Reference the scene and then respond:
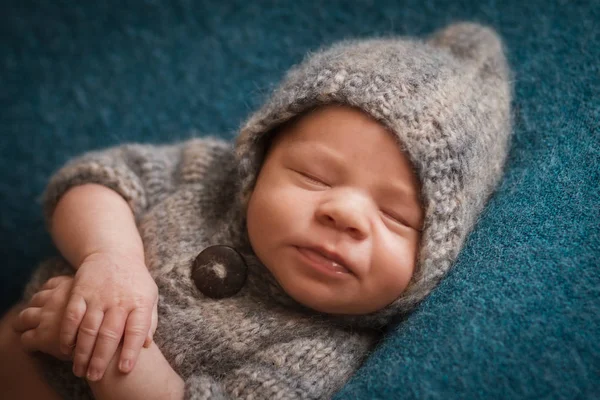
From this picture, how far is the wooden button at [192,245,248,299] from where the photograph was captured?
1.14 meters

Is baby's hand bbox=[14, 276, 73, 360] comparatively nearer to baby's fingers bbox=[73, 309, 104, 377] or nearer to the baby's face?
baby's fingers bbox=[73, 309, 104, 377]

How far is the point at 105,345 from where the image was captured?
0.98 m

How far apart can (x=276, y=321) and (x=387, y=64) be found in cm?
47

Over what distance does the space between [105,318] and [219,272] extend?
0.21 meters

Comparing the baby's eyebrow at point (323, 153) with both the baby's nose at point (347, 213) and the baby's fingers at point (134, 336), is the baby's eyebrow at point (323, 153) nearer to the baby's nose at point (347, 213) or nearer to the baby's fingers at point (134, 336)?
the baby's nose at point (347, 213)

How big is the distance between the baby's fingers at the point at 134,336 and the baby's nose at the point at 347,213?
0.31m

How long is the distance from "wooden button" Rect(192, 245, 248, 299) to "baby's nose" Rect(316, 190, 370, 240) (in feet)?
0.61

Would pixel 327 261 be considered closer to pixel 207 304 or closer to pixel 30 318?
pixel 207 304

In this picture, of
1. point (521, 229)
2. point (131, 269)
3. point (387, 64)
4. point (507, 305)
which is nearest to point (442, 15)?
point (387, 64)

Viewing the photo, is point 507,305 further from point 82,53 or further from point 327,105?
point 82,53

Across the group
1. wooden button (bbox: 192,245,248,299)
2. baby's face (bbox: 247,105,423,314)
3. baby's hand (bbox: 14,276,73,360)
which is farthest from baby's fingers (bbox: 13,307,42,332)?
baby's face (bbox: 247,105,423,314)

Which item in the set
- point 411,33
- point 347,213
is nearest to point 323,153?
point 347,213

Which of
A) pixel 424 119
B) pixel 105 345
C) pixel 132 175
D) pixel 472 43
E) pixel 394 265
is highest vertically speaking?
pixel 472 43

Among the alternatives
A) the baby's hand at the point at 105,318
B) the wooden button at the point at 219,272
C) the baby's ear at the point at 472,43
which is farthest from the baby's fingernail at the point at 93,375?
the baby's ear at the point at 472,43
